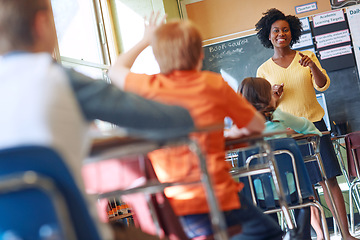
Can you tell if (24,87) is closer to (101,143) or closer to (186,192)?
(101,143)

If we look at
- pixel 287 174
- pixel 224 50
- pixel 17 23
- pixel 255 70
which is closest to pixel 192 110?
pixel 17 23

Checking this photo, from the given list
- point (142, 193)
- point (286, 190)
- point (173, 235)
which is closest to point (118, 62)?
point (142, 193)

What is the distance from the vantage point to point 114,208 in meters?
4.83

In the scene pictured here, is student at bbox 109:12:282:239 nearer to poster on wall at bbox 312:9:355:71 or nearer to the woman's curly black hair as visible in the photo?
the woman's curly black hair

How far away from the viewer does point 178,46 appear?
1.58 m

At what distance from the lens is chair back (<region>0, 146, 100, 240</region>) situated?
850 mm

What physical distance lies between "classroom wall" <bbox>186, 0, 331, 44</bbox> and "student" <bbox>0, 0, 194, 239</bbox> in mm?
5427

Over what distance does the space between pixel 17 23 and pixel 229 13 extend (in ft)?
18.4

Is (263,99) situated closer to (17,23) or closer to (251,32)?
(17,23)

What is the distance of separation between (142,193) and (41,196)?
1.99 feet

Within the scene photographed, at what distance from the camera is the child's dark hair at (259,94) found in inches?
113

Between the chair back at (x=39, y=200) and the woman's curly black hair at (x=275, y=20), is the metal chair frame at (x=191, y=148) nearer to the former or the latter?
the chair back at (x=39, y=200)

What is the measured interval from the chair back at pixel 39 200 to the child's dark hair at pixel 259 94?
2.07 metres

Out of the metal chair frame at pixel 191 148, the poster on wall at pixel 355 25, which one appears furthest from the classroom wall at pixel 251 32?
the metal chair frame at pixel 191 148
